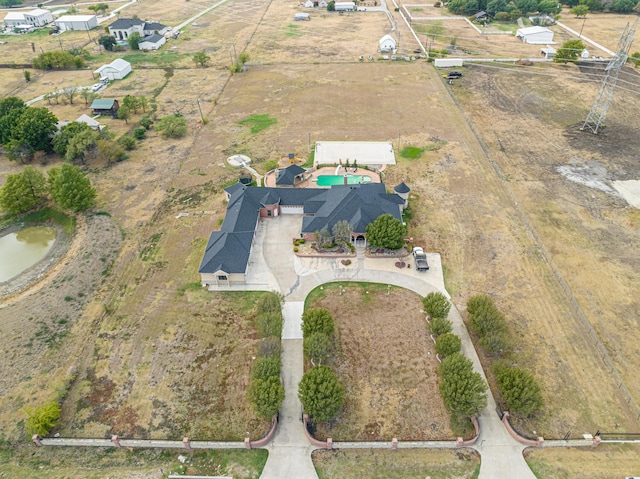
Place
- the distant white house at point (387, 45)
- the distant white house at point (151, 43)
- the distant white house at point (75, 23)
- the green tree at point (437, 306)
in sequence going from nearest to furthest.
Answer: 1. the green tree at point (437, 306)
2. the distant white house at point (387, 45)
3. the distant white house at point (151, 43)
4. the distant white house at point (75, 23)

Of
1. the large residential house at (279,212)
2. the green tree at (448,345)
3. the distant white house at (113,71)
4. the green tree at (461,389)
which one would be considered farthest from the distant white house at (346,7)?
the green tree at (461,389)

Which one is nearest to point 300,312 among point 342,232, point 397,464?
point 342,232

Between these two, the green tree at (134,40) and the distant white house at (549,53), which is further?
the green tree at (134,40)

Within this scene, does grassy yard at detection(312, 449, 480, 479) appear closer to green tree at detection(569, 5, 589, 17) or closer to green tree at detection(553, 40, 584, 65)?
green tree at detection(553, 40, 584, 65)

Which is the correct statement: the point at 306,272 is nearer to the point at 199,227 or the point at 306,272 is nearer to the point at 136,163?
the point at 199,227

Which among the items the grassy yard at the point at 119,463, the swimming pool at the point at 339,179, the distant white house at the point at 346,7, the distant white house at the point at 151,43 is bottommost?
the grassy yard at the point at 119,463

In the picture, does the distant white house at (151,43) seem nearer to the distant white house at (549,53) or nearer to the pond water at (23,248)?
the pond water at (23,248)
